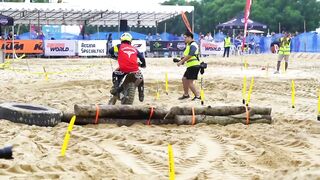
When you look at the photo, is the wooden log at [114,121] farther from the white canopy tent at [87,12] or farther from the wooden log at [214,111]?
the white canopy tent at [87,12]

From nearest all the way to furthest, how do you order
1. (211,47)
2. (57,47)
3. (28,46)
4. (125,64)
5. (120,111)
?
(120,111)
(125,64)
(28,46)
(57,47)
(211,47)

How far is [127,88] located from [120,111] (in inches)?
87.5

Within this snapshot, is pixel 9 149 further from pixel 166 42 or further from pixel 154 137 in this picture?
pixel 166 42

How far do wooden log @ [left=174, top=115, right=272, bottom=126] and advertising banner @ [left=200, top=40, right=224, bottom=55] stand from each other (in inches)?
1133

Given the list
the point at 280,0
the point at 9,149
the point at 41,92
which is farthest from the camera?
the point at 280,0

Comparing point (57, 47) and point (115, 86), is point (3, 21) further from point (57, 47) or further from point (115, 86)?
point (115, 86)

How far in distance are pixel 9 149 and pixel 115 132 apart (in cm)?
274

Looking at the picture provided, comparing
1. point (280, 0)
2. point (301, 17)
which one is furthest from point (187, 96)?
point (280, 0)

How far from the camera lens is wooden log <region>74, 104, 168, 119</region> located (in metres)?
9.84

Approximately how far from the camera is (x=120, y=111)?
32.9ft

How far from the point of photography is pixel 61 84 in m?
17.5

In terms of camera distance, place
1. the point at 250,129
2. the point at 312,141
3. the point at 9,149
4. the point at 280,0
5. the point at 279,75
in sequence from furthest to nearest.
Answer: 1. the point at 280,0
2. the point at 279,75
3. the point at 250,129
4. the point at 312,141
5. the point at 9,149

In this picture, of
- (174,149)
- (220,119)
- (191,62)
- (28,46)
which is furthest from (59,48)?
(174,149)

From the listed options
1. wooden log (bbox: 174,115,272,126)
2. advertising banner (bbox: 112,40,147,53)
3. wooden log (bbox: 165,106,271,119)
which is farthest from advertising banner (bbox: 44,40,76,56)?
wooden log (bbox: 174,115,272,126)
